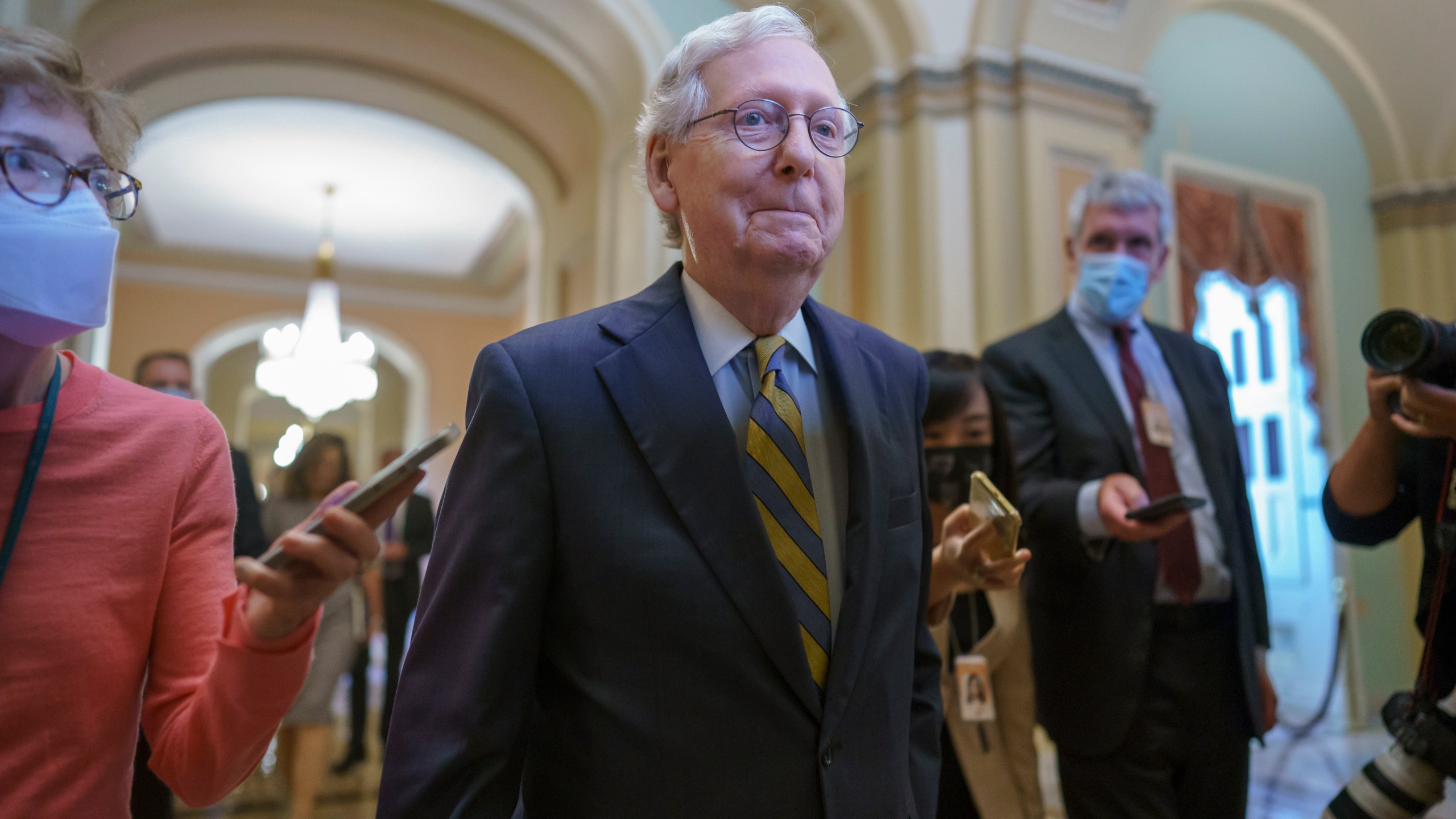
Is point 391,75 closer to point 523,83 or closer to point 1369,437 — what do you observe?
point 523,83

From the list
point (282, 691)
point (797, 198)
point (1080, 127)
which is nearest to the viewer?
point (282, 691)

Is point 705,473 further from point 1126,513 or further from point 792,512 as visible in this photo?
point 1126,513

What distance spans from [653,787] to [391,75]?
692 centimetres

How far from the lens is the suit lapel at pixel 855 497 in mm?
1114

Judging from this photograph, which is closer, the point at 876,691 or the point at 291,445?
the point at 876,691

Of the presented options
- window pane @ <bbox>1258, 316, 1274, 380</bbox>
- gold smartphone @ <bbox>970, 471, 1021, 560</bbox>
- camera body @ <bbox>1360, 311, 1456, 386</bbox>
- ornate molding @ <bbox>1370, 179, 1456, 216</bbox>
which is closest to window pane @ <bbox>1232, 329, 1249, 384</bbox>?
Result: window pane @ <bbox>1258, 316, 1274, 380</bbox>

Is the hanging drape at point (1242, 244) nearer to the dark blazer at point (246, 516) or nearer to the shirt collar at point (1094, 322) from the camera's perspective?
the shirt collar at point (1094, 322)

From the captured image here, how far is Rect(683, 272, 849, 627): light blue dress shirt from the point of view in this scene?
120 centimetres

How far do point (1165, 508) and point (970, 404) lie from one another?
0.48 meters

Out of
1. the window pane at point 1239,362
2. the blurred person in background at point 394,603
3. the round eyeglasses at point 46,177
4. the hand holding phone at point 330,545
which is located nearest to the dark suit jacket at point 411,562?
the blurred person in background at point 394,603

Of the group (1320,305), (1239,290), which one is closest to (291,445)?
(1239,290)

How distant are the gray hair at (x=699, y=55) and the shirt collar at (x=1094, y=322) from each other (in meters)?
1.37

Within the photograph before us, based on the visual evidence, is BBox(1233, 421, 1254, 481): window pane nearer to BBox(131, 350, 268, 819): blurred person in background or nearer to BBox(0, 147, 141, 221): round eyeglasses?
BBox(131, 350, 268, 819): blurred person in background

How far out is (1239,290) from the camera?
21.4 ft
